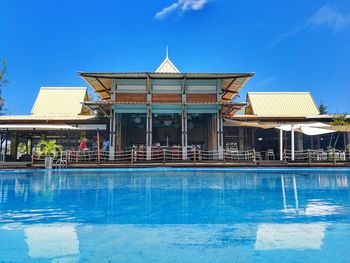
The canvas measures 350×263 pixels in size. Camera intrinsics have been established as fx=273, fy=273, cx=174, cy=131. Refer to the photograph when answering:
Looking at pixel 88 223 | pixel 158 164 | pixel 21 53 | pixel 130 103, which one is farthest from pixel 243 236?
pixel 21 53

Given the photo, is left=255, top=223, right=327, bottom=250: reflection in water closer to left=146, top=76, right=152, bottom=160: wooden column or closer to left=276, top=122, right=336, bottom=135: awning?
left=146, top=76, right=152, bottom=160: wooden column

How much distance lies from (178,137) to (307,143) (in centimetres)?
1015

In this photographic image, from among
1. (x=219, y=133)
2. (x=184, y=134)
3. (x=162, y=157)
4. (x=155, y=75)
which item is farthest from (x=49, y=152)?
(x=219, y=133)

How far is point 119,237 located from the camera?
352cm

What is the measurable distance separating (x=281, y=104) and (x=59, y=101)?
18.5 metres

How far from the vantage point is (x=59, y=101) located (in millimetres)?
22859

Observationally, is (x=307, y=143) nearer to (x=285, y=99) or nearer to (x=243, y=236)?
(x=285, y=99)

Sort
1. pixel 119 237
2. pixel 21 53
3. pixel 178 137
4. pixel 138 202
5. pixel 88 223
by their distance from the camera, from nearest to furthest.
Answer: pixel 119 237
pixel 88 223
pixel 138 202
pixel 178 137
pixel 21 53

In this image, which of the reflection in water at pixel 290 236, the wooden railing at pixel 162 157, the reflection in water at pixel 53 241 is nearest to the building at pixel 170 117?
the wooden railing at pixel 162 157

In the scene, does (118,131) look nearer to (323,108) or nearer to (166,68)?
(166,68)

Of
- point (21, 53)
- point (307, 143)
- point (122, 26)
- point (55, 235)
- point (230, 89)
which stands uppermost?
point (21, 53)

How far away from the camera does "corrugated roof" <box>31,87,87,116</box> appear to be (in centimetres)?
2181

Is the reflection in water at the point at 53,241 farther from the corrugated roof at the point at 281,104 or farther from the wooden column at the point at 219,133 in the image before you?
the corrugated roof at the point at 281,104

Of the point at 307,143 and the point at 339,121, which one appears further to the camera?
the point at 307,143
